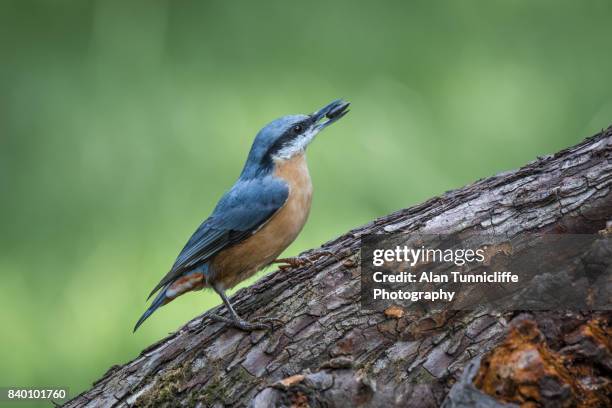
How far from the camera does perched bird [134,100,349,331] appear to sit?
3752 millimetres

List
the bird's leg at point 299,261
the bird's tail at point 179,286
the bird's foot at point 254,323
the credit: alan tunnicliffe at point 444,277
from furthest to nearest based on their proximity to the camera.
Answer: the bird's tail at point 179,286 < the bird's leg at point 299,261 < the bird's foot at point 254,323 < the credit: alan tunnicliffe at point 444,277

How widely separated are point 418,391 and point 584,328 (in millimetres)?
642

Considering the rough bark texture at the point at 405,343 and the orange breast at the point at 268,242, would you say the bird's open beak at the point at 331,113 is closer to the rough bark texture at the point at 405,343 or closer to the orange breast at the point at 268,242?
the orange breast at the point at 268,242

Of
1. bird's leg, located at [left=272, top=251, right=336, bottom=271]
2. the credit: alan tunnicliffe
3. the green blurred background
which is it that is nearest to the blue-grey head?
bird's leg, located at [left=272, top=251, right=336, bottom=271]

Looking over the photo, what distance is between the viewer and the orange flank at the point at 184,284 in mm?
3852

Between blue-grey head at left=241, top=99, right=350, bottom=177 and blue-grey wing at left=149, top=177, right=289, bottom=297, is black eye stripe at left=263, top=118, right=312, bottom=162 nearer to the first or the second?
blue-grey head at left=241, top=99, right=350, bottom=177

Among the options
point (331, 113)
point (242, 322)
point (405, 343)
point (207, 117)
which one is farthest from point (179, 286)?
point (207, 117)

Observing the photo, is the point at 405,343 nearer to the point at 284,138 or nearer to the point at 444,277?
the point at 444,277

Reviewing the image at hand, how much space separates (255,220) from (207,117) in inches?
92.8

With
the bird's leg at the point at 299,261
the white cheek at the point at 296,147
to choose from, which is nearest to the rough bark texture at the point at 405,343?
the bird's leg at the point at 299,261

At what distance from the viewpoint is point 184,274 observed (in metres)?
3.82

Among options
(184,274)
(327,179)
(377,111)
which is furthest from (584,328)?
→ (377,111)

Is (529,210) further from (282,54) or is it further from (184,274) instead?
(282,54)

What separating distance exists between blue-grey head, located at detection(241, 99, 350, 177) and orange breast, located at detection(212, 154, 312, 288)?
0.11 metres
